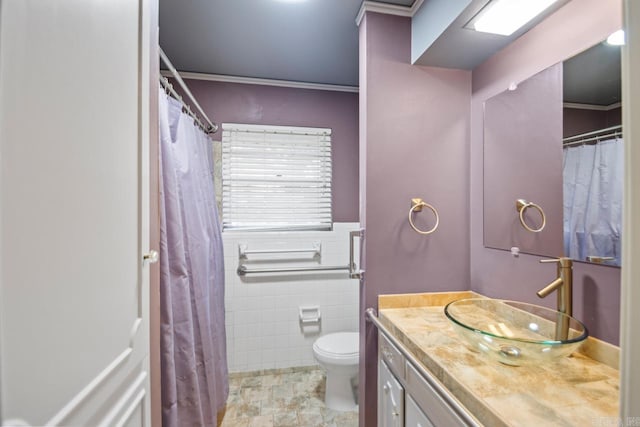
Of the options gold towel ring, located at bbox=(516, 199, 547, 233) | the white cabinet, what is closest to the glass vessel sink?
the white cabinet

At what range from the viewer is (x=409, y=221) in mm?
1515

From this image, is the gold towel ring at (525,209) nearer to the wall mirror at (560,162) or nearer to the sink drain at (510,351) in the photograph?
the wall mirror at (560,162)

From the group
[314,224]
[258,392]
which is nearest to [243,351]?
[258,392]

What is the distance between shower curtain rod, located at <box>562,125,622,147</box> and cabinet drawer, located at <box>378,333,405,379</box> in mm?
1058

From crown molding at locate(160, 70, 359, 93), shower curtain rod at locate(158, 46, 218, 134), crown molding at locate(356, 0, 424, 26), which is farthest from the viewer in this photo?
crown molding at locate(160, 70, 359, 93)

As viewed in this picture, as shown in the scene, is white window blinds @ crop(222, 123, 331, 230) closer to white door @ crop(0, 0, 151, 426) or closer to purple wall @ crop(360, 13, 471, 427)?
purple wall @ crop(360, 13, 471, 427)

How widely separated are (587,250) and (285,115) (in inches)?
83.8

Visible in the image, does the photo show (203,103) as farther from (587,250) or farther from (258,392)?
(587,250)

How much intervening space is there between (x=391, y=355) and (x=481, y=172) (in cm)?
104

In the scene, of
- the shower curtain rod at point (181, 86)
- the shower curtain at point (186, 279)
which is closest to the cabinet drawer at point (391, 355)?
the shower curtain at point (186, 279)

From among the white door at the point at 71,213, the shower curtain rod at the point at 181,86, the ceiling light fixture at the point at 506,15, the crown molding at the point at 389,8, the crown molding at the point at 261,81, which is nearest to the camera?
the white door at the point at 71,213

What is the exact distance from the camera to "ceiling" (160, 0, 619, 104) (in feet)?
4.35

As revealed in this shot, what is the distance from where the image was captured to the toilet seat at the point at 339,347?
1.91 meters

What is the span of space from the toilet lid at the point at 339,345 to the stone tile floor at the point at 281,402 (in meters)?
0.41
